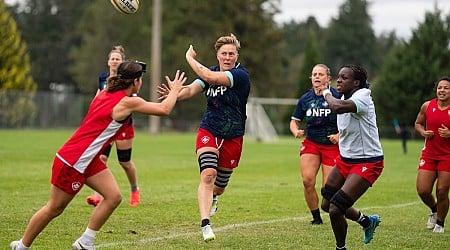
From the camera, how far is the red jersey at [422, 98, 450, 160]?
11414 millimetres

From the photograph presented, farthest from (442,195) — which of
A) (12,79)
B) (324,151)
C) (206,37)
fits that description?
(206,37)

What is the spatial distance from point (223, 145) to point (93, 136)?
270cm

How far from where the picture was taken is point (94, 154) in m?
8.09

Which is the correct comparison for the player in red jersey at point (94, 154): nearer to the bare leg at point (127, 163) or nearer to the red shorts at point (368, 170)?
the red shorts at point (368, 170)

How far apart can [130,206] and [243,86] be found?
3824mm

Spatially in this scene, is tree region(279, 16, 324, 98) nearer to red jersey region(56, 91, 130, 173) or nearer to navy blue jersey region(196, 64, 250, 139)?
navy blue jersey region(196, 64, 250, 139)

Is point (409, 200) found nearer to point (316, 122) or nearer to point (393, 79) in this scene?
point (316, 122)

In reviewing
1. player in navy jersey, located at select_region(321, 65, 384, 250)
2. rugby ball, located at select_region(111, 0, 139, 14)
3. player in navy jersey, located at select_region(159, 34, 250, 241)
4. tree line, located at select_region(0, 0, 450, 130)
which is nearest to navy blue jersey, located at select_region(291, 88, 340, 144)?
player in navy jersey, located at select_region(159, 34, 250, 241)

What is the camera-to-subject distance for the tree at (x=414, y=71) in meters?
58.6

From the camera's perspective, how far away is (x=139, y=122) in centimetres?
7031

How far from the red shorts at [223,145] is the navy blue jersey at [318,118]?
1.77 metres

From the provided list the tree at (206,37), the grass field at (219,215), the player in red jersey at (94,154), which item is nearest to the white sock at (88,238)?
the player in red jersey at (94,154)

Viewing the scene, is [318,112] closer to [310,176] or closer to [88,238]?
[310,176]

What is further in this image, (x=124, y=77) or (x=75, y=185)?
(x=124, y=77)
